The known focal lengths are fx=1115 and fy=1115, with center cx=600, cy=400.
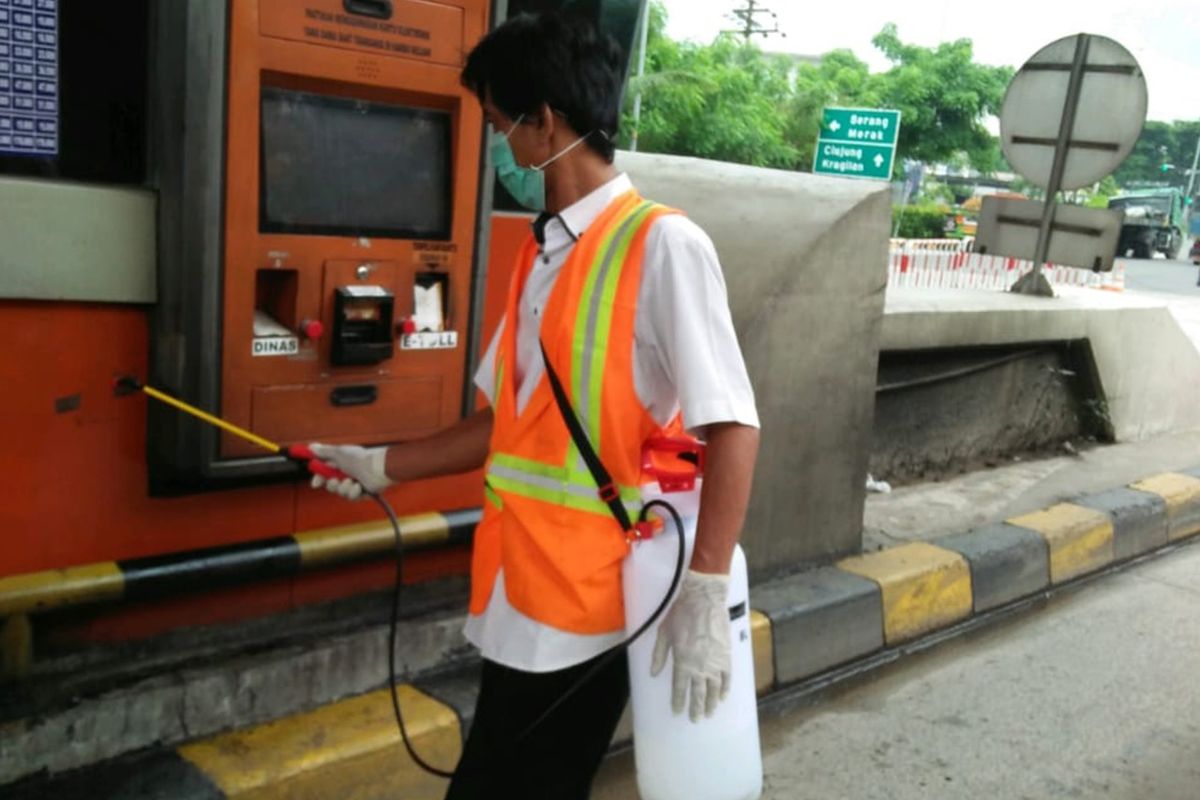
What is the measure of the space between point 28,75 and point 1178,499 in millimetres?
5435

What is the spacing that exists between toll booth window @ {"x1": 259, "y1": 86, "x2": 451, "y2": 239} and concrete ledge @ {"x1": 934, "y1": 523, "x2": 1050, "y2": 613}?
273 centimetres

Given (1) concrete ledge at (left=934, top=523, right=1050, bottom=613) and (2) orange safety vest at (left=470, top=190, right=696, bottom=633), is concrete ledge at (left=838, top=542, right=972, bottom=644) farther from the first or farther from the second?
(2) orange safety vest at (left=470, top=190, right=696, bottom=633)

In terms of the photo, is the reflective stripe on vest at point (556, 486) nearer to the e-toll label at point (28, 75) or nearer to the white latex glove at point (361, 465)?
the white latex glove at point (361, 465)

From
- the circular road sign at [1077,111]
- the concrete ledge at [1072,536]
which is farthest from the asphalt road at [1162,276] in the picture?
the concrete ledge at [1072,536]

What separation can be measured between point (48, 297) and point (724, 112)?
20593 millimetres

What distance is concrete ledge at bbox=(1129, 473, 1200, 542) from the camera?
5.61 metres

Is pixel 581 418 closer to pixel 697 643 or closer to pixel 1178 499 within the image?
pixel 697 643

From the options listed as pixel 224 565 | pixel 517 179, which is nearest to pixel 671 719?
pixel 224 565

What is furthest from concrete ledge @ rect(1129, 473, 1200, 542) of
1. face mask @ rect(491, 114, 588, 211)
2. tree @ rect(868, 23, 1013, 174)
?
tree @ rect(868, 23, 1013, 174)

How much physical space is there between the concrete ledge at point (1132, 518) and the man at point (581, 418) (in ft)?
13.6

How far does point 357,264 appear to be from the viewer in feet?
8.34

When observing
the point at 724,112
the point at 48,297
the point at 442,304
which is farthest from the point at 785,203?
the point at 724,112

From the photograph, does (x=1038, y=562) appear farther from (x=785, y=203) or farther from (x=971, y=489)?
(x=785, y=203)

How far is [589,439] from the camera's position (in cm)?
169
